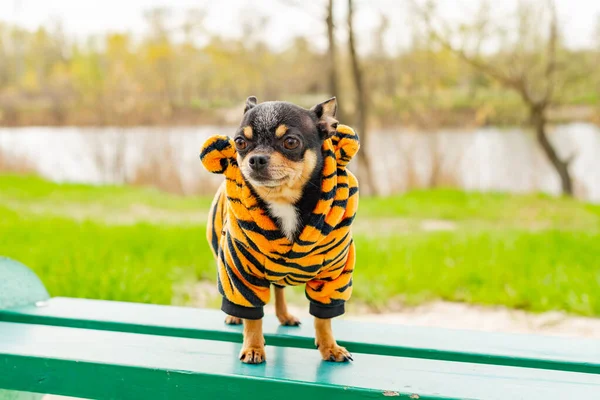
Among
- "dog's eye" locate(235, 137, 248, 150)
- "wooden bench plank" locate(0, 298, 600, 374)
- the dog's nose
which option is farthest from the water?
the dog's nose

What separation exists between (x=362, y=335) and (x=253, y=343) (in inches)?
15.7

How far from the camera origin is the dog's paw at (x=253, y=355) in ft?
5.35

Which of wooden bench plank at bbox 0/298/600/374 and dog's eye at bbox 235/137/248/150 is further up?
dog's eye at bbox 235/137/248/150

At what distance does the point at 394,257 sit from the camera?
13.9 feet

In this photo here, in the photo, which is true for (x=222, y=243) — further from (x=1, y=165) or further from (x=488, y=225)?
(x=1, y=165)

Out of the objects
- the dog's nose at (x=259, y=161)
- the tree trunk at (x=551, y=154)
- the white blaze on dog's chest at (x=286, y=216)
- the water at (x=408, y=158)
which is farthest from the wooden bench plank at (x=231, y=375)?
the tree trunk at (x=551, y=154)

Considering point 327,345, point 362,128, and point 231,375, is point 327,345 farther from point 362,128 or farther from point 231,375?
point 362,128

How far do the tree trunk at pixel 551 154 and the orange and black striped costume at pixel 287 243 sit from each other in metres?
6.93

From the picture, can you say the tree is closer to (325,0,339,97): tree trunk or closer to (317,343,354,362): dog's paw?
(325,0,339,97): tree trunk

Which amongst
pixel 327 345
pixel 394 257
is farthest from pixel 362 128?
pixel 327 345

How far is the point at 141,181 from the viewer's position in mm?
8602

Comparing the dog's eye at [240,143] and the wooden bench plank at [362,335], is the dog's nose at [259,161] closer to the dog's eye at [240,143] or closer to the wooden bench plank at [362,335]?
the dog's eye at [240,143]

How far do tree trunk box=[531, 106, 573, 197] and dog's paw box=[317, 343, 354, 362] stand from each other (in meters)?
6.98

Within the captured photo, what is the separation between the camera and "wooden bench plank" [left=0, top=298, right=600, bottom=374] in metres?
1.71
